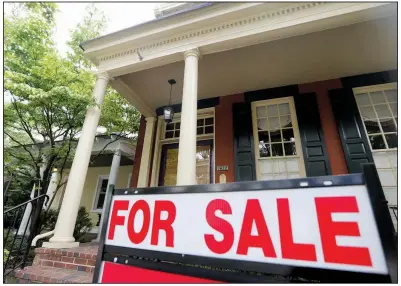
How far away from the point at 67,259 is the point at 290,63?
5677mm

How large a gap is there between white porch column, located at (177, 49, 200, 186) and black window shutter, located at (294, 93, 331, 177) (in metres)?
2.81

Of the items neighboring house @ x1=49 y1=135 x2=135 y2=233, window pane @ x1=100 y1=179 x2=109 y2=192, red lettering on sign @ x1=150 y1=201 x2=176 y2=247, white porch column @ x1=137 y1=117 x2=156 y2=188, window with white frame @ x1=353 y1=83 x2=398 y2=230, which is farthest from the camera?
window pane @ x1=100 y1=179 x2=109 y2=192

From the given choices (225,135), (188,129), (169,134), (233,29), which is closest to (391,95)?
(225,135)

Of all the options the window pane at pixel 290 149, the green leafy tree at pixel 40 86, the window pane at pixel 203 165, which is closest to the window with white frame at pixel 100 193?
the green leafy tree at pixel 40 86

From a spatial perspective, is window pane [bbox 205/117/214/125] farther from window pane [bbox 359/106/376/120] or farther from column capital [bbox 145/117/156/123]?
window pane [bbox 359/106/376/120]

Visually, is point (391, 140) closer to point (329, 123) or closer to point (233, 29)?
point (329, 123)

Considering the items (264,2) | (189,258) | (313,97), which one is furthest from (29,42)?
(313,97)

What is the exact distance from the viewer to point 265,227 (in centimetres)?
74

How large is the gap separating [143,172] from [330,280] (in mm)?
5527

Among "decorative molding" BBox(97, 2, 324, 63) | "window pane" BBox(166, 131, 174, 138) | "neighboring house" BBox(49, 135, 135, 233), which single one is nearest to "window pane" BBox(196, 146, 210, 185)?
"window pane" BBox(166, 131, 174, 138)

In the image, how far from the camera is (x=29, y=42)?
4152mm

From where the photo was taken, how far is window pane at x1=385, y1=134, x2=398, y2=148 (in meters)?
4.35

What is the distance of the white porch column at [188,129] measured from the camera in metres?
3.15

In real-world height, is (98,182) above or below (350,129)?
below
